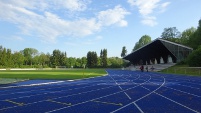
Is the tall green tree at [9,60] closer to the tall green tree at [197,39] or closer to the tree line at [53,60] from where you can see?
the tree line at [53,60]

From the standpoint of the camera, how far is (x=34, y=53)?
156125 mm

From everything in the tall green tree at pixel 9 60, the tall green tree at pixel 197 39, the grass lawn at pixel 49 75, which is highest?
the tall green tree at pixel 197 39

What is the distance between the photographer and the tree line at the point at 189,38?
4388cm

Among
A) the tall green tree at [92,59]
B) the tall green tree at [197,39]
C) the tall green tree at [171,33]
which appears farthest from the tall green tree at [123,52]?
the tall green tree at [197,39]

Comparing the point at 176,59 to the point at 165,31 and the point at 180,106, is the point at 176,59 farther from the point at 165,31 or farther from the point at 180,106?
the point at 180,106

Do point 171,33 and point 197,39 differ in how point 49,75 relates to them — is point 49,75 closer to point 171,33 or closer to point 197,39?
point 197,39

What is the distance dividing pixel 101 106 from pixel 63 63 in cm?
12801

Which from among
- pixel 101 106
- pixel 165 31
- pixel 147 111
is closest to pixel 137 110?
pixel 147 111

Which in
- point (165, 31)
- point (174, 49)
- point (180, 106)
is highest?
point (165, 31)

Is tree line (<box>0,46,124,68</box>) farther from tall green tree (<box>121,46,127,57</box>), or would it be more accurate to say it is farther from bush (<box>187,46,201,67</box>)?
bush (<box>187,46,201,67</box>)

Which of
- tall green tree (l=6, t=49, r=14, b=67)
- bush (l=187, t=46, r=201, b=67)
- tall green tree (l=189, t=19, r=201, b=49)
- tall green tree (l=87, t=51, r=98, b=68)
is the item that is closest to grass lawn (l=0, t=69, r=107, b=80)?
bush (l=187, t=46, r=201, b=67)

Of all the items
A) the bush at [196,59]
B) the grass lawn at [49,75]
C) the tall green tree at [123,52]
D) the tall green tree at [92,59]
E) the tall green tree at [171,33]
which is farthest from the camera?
the tall green tree at [123,52]

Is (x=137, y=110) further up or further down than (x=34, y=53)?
further down

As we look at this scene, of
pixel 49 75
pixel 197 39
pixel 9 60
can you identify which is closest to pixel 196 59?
pixel 197 39
